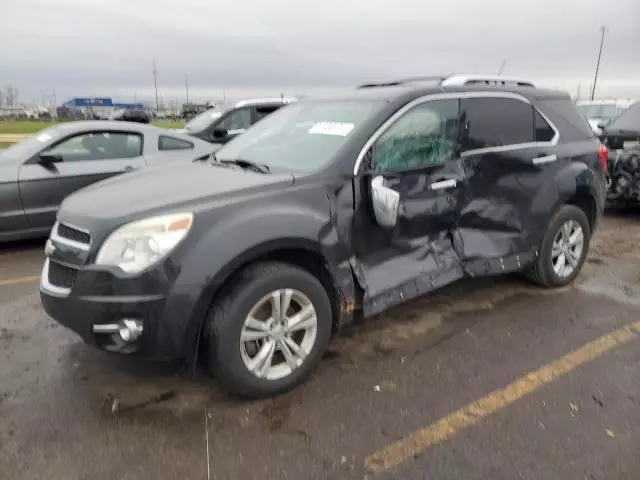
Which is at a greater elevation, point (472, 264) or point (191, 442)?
point (472, 264)

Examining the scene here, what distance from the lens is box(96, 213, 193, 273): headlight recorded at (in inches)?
113

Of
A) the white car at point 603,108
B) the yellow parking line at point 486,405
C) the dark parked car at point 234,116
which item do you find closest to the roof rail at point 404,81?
the yellow parking line at point 486,405

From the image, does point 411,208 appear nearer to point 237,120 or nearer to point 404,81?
point 404,81

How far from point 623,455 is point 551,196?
7.99ft

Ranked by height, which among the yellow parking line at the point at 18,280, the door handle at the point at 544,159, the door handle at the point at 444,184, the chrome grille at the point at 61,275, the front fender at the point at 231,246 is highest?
the door handle at the point at 544,159

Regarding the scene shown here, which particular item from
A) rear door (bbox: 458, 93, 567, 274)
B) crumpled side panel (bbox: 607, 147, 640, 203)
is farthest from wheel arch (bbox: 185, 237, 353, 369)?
crumpled side panel (bbox: 607, 147, 640, 203)

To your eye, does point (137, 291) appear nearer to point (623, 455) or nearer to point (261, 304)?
point (261, 304)

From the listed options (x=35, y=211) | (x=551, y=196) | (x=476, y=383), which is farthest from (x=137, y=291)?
(x=35, y=211)

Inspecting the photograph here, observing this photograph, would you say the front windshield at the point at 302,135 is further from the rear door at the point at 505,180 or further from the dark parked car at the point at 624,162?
the dark parked car at the point at 624,162

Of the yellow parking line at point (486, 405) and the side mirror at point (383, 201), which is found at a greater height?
the side mirror at point (383, 201)

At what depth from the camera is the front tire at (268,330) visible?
3008mm

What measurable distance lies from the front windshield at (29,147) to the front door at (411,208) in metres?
4.38

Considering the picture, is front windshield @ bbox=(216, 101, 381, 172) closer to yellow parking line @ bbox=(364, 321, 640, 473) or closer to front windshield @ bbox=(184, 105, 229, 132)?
yellow parking line @ bbox=(364, 321, 640, 473)

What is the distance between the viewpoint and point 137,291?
2.82 metres
